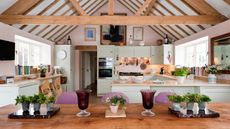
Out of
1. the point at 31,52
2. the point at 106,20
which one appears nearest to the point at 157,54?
the point at 106,20

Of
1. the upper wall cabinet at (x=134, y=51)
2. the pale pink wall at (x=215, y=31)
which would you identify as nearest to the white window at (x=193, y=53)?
the pale pink wall at (x=215, y=31)

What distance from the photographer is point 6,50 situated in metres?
4.53

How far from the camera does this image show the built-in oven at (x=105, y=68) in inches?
340

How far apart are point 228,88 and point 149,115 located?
306 cm

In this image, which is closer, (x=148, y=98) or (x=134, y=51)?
(x=148, y=98)

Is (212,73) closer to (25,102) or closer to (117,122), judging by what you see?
(117,122)

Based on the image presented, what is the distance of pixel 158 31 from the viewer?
29.3 ft

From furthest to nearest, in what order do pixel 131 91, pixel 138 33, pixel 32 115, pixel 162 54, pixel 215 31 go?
pixel 138 33 < pixel 162 54 < pixel 215 31 < pixel 131 91 < pixel 32 115

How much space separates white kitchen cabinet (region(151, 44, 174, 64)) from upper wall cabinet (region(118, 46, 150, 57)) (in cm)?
24

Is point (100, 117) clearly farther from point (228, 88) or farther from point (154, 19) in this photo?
point (154, 19)

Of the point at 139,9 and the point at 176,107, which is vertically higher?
the point at 139,9

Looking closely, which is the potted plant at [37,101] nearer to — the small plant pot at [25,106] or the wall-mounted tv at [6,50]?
the small plant pot at [25,106]

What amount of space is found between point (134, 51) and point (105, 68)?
1.39 metres

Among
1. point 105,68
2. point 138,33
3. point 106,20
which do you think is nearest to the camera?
point 106,20
